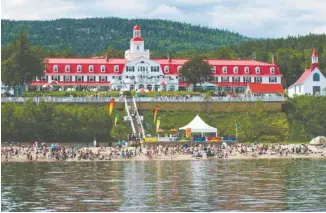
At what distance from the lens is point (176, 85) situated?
122 metres

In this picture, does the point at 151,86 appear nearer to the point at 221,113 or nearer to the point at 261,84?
the point at 261,84

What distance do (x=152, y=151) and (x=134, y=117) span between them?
51.7 ft

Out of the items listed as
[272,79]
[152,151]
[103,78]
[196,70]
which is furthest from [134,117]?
[272,79]

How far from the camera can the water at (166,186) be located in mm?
47594

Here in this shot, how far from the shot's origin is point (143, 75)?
123 m

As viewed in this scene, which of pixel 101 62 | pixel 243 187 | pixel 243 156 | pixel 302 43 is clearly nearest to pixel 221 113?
pixel 243 156

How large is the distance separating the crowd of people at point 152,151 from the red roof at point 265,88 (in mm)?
25179

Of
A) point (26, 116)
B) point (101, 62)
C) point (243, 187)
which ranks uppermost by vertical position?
point (101, 62)

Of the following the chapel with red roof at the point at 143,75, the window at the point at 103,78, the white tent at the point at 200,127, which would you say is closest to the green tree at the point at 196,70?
the chapel with red roof at the point at 143,75

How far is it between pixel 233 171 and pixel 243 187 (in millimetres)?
10598

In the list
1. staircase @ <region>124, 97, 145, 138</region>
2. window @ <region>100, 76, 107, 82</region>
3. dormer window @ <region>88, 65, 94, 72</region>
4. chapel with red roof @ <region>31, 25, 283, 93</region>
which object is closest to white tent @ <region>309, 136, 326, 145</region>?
staircase @ <region>124, 97, 145, 138</region>

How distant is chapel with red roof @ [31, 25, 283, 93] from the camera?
122 metres

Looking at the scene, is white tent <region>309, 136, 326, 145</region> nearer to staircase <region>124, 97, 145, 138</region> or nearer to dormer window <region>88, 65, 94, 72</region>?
staircase <region>124, 97, 145, 138</region>

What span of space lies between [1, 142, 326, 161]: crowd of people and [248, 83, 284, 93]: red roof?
991 inches
